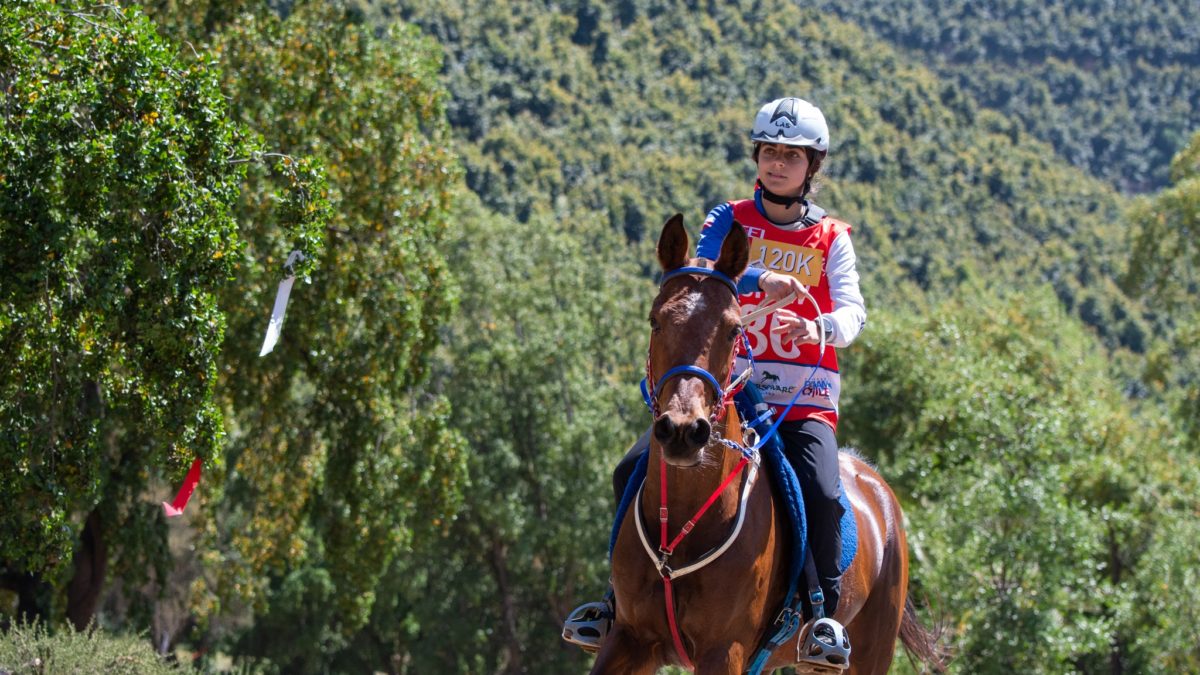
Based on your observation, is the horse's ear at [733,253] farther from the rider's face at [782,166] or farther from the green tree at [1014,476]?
the green tree at [1014,476]

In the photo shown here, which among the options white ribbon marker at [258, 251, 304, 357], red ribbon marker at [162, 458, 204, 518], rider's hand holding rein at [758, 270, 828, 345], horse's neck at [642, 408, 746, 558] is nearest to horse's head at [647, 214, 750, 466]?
rider's hand holding rein at [758, 270, 828, 345]

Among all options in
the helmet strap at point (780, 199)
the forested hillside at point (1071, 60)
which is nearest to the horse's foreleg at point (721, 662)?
the helmet strap at point (780, 199)

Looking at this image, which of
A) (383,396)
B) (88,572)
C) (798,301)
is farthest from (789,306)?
(88,572)

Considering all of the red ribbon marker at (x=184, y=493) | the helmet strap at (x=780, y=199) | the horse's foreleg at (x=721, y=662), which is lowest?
the red ribbon marker at (x=184, y=493)

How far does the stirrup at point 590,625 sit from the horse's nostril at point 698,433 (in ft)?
5.93

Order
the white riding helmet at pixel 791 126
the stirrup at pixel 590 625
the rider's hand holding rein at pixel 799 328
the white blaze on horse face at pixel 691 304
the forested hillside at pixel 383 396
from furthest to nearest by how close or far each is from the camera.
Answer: the forested hillside at pixel 383 396
the white riding helmet at pixel 791 126
the stirrup at pixel 590 625
the rider's hand holding rein at pixel 799 328
the white blaze on horse face at pixel 691 304

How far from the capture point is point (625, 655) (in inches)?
229

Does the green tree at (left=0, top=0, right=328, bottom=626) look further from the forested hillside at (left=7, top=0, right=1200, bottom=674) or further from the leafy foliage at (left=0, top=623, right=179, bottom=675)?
the leafy foliage at (left=0, top=623, right=179, bottom=675)

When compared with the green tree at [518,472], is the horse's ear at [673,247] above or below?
above

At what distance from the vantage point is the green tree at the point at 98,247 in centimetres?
876

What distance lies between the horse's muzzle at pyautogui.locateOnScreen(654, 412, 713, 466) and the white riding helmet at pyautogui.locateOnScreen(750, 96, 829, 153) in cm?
222

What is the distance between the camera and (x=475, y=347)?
37312 millimetres

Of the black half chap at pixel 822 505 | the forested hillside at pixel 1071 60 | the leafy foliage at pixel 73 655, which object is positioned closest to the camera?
the black half chap at pixel 822 505

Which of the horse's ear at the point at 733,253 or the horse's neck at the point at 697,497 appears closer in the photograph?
the horse's ear at the point at 733,253
